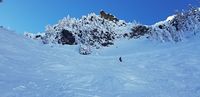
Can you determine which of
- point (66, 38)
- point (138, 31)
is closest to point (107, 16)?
point (138, 31)

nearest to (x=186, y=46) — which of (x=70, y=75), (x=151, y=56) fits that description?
(x=151, y=56)

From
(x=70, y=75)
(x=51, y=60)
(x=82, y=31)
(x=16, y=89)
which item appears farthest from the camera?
(x=82, y=31)

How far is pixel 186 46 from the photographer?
16797 mm

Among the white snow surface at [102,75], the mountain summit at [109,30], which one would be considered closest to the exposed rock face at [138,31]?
the mountain summit at [109,30]

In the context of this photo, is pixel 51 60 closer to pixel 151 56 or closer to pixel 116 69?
pixel 116 69

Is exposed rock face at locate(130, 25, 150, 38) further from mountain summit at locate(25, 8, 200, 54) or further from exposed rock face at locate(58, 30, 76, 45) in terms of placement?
exposed rock face at locate(58, 30, 76, 45)

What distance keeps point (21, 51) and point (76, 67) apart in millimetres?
3178

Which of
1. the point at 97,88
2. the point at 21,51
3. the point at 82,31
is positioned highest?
the point at 82,31

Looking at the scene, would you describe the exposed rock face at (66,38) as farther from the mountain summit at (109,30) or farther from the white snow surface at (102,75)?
the white snow surface at (102,75)

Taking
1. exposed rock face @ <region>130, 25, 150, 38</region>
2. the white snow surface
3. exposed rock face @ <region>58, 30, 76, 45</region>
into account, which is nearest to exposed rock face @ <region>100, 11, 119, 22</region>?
exposed rock face @ <region>130, 25, 150, 38</region>

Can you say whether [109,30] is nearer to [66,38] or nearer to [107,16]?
[66,38]

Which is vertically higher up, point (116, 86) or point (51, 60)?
point (51, 60)

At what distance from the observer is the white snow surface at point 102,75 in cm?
935

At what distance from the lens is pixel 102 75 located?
38.9 feet
